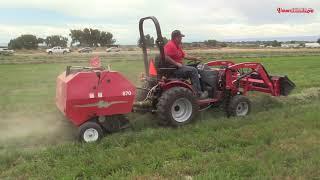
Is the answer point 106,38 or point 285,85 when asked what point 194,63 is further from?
point 106,38

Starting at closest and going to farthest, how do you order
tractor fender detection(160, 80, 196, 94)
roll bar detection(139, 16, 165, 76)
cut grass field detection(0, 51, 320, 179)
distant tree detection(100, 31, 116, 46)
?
cut grass field detection(0, 51, 320, 179) → roll bar detection(139, 16, 165, 76) → tractor fender detection(160, 80, 196, 94) → distant tree detection(100, 31, 116, 46)

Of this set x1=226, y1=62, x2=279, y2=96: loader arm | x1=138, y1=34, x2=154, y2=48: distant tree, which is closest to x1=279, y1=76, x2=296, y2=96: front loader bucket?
x1=226, y1=62, x2=279, y2=96: loader arm

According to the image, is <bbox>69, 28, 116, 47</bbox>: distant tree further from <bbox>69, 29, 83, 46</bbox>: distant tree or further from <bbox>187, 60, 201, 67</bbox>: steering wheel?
<bbox>187, 60, 201, 67</bbox>: steering wheel

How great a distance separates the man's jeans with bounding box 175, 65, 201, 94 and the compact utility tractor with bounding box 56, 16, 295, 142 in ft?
0.33

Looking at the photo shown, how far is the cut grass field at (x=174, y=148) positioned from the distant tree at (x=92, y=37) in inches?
3657

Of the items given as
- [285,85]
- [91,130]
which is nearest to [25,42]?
[285,85]

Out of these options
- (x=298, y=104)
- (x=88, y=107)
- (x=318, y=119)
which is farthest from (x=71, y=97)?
(x=298, y=104)

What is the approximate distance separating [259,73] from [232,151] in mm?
4245

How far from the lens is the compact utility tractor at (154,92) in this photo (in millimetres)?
8273

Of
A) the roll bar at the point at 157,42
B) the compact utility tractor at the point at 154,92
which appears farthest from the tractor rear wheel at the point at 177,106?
the roll bar at the point at 157,42

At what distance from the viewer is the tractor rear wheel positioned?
914 centimetres

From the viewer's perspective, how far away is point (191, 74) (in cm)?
997

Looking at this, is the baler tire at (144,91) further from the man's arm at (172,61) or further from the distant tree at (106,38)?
the distant tree at (106,38)

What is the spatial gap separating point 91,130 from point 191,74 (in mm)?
2738
